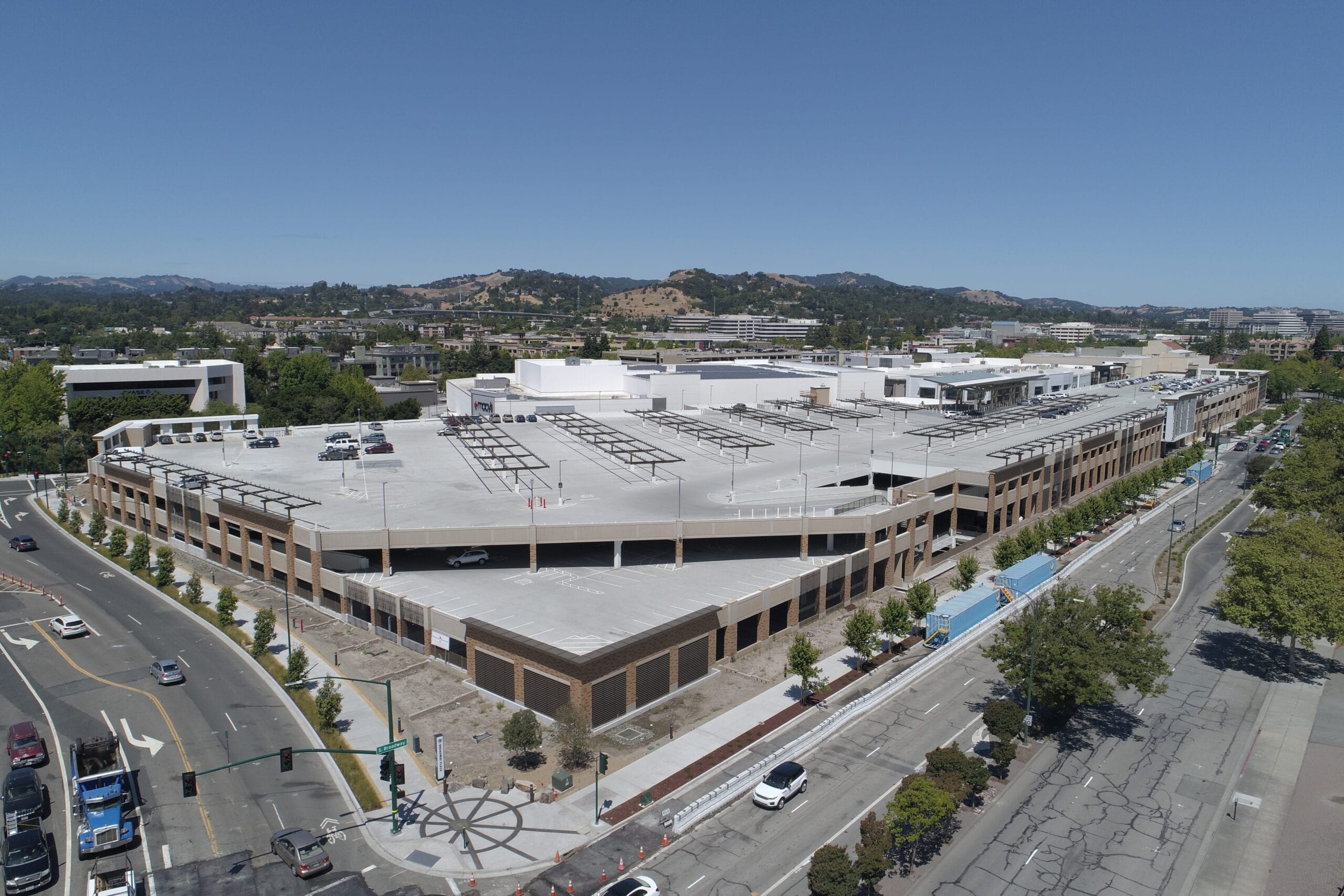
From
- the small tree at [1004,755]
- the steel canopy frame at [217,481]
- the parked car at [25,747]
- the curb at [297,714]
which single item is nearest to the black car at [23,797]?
the parked car at [25,747]

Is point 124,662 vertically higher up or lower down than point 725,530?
lower down

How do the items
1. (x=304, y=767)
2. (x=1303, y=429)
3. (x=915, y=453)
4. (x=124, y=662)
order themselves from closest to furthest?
(x=304, y=767), (x=124, y=662), (x=915, y=453), (x=1303, y=429)

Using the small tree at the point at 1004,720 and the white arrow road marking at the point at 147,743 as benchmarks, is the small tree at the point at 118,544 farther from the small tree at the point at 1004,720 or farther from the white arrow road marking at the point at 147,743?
the small tree at the point at 1004,720

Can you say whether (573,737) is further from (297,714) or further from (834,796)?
(297,714)

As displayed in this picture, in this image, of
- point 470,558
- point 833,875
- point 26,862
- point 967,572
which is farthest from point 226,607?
point 967,572

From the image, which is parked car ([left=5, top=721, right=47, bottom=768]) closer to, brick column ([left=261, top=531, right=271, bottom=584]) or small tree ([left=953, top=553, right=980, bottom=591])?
brick column ([left=261, top=531, right=271, bottom=584])

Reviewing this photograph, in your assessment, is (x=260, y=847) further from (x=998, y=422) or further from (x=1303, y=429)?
(x=1303, y=429)

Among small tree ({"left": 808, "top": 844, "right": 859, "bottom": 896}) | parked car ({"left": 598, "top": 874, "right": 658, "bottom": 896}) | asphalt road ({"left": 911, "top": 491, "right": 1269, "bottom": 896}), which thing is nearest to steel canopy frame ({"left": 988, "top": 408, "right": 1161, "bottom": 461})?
asphalt road ({"left": 911, "top": 491, "right": 1269, "bottom": 896})

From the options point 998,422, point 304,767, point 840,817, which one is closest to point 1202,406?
point 998,422
